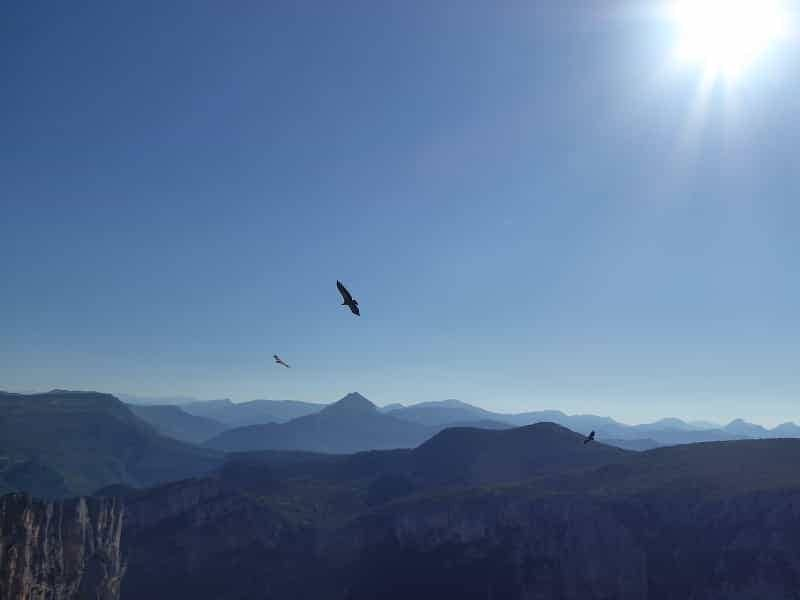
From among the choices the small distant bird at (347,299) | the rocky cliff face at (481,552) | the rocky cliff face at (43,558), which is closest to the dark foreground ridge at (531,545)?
the rocky cliff face at (481,552)

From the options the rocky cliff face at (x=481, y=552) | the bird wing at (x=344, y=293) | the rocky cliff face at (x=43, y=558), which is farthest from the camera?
the rocky cliff face at (x=481, y=552)

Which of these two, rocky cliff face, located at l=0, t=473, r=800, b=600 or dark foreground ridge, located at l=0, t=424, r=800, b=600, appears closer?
rocky cliff face, located at l=0, t=473, r=800, b=600

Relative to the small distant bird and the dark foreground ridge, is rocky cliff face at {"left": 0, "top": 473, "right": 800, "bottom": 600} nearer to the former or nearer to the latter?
the dark foreground ridge

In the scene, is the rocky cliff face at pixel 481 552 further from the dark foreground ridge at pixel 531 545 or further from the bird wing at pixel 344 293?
the bird wing at pixel 344 293

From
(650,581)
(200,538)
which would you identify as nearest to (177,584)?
(200,538)

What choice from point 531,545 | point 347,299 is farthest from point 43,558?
point 531,545

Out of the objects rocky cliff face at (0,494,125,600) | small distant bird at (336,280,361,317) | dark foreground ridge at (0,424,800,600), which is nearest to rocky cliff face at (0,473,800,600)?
dark foreground ridge at (0,424,800,600)

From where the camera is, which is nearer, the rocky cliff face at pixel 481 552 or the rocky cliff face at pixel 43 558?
the rocky cliff face at pixel 43 558

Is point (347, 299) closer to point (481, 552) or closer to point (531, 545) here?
point (531, 545)
